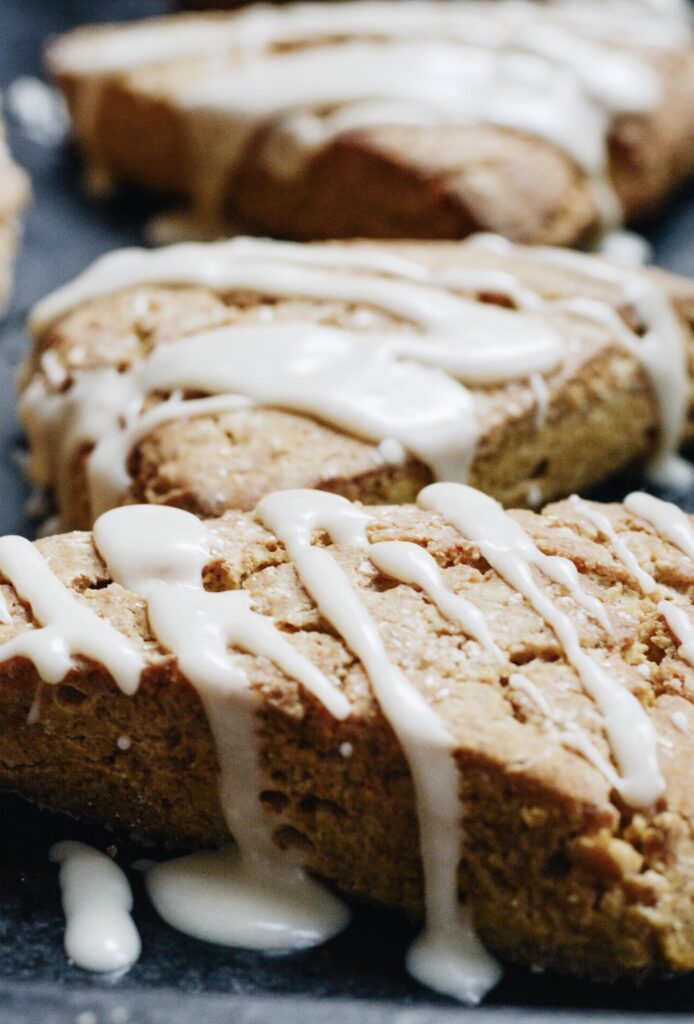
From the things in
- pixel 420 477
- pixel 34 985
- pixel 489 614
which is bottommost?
pixel 34 985

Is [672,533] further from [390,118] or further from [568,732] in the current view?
[390,118]

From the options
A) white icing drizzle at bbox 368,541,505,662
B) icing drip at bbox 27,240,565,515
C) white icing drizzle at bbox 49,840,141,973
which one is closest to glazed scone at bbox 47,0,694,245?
icing drip at bbox 27,240,565,515

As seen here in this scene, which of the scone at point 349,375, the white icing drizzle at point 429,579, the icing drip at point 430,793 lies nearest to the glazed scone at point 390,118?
the scone at point 349,375

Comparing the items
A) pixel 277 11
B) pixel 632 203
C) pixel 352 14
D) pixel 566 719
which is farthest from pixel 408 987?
pixel 277 11

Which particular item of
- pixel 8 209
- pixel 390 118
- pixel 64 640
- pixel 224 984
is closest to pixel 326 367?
pixel 64 640

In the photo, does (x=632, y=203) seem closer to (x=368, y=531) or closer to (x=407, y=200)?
(x=407, y=200)
